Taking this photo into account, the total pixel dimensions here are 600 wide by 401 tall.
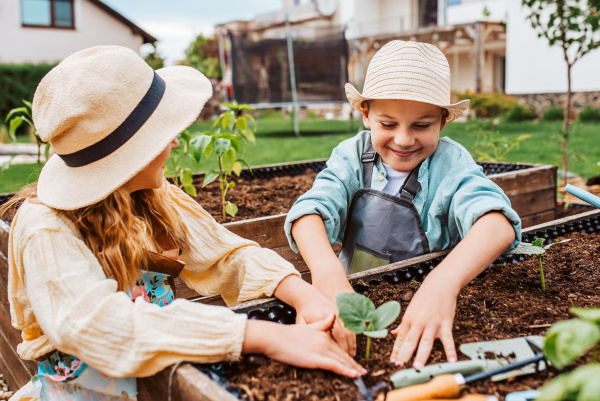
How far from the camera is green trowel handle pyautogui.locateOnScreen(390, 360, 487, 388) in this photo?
84 cm

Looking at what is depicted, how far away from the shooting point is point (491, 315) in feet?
3.71

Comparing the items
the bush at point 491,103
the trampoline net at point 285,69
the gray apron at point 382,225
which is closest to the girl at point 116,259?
the gray apron at point 382,225

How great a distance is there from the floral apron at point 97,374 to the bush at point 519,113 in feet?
41.2

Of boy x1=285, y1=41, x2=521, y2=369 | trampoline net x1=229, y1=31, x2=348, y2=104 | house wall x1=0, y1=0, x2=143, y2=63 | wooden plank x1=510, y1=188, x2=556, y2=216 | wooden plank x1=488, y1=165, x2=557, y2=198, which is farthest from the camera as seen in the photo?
house wall x1=0, y1=0, x2=143, y2=63

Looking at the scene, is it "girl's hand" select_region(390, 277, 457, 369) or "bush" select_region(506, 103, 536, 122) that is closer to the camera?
"girl's hand" select_region(390, 277, 457, 369)

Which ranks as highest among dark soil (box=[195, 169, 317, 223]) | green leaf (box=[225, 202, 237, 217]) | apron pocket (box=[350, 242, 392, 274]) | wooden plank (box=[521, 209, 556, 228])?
apron pocket (box=[350, 242, 392, 274])

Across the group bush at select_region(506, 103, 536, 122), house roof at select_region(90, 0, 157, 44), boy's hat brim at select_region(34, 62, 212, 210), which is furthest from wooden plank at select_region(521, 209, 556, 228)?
house roof at select_region(90, 0, 157, 44)

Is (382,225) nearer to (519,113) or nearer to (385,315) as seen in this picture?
(385,315)

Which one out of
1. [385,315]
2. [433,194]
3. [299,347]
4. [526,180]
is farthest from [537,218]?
[299,347]

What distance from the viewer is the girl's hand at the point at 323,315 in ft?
3.20

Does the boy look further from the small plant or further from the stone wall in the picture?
the stone wall

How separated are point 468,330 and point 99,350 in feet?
2.46

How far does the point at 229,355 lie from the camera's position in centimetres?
90

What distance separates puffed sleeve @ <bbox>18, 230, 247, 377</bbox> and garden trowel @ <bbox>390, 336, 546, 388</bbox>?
31 cm
